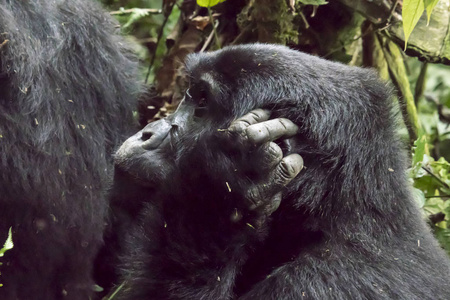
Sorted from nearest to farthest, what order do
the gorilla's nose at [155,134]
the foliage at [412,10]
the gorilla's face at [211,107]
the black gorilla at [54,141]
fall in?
the foliage at [412,10] < the gorilla's face at [211,107] < the gorilla's nose at [155,134] < the black gorilla at [54,141]

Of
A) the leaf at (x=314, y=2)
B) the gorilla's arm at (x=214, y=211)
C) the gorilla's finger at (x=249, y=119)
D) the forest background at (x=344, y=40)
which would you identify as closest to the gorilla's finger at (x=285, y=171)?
the gorilla's arm at (x=214, y=211)

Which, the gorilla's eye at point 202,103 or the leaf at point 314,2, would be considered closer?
the gorilla's eye at point 202,103

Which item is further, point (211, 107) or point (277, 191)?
point (211, 107)

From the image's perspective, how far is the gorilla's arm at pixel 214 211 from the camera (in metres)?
2.33

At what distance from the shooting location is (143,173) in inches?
99.7

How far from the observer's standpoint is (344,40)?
3.83 metres

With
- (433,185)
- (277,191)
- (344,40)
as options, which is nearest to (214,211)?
(277,191)

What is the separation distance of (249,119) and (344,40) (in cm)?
165

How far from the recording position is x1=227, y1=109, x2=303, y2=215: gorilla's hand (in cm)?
230

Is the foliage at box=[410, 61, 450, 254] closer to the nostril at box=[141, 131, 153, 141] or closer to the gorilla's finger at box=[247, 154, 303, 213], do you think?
the gorilla's finger at box=[247, 154, 303, 213]

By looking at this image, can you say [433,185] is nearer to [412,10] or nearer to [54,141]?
[412,10]

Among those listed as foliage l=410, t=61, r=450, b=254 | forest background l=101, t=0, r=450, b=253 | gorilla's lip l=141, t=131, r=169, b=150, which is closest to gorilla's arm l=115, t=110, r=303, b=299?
gorilla's lip l=141, t=131, r=169, b=150

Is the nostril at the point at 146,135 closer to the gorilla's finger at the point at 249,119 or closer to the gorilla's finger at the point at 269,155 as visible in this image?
the gorilla's finger at the point at 249,119

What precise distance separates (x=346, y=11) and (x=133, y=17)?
146 cm
